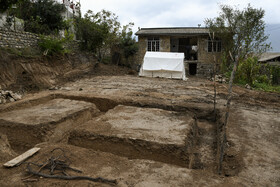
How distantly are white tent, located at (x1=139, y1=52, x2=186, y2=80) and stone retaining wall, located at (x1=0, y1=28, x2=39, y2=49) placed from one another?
311 inches

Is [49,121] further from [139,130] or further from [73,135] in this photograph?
[139,130]

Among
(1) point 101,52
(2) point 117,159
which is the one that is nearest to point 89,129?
(2) point 117,159

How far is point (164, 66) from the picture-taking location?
15586 mm

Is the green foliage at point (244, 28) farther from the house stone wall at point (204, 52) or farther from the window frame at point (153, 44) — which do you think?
the window frame at point (153, 44)

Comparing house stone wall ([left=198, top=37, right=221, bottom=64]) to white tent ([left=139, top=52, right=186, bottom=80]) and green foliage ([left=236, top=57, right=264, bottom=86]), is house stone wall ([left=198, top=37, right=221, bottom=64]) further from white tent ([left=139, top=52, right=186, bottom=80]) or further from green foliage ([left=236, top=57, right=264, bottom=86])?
green foliage ([left=236, top=57, right=264, bottom=86])

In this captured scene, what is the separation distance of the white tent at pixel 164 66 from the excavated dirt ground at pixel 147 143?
30.2 feet

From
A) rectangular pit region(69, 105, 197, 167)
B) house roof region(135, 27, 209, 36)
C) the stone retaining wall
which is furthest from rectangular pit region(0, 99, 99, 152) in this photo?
house roof region(135, 27, 209, 36)

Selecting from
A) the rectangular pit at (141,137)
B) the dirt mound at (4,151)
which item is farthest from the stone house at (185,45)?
the dirt mound at (4,151)

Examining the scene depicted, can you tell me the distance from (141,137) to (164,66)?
40.2ft

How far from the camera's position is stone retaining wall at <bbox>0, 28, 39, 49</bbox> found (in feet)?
28.2

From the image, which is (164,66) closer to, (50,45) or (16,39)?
(50,45)

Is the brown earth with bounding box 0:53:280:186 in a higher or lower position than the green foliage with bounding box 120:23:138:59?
lower

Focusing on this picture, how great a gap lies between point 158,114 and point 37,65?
699 centimetres

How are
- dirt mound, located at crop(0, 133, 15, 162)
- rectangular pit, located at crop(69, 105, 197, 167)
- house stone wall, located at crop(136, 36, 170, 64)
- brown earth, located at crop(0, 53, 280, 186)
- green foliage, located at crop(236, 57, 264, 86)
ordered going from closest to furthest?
brown earth, located at crop(0, 53, 280, 186) → dirt mound, located at crop(0, 133, 15, 162) → rectangular pit, located at crop(69, 105, 197, 167) → green foliage, located at crop(236, 57, 264, 86) → house stone wall, located at crop(136, 36, 170, 64)
